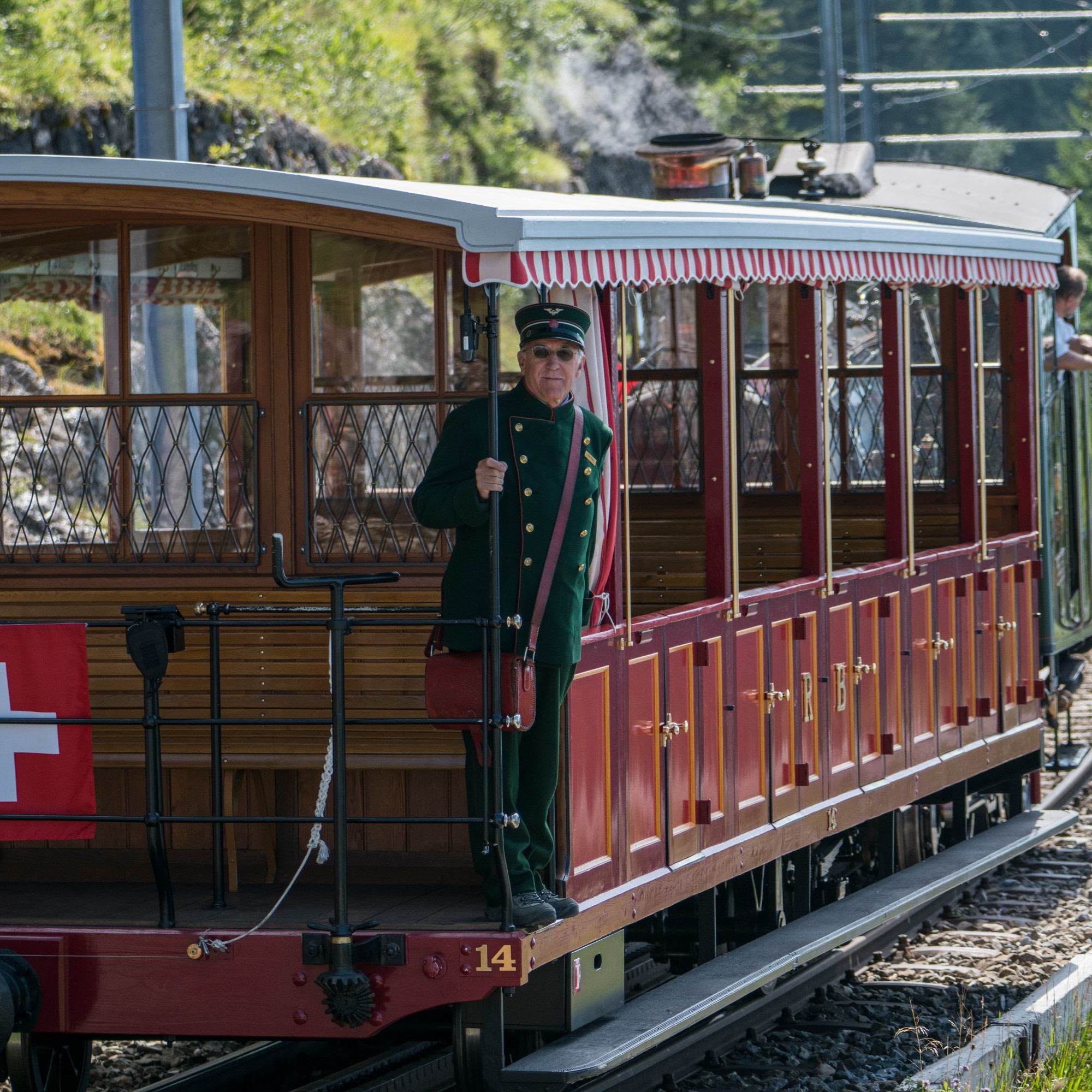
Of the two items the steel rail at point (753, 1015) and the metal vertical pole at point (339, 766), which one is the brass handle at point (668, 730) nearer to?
the steel rail at point (753, 1015)

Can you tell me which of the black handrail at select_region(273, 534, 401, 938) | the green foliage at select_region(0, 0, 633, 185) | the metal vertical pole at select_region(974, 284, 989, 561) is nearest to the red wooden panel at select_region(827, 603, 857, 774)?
the metal vertical pole at select_region(974, 284, 989, 561)

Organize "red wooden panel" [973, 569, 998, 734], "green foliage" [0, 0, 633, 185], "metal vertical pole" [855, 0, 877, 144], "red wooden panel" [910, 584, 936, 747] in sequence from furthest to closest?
"metal vertical pole" [855, 0, 877, 144]
"green foliage" [0, 0, 633, 185]
"red wooden panel" [973, 569, 998, 734]
"red wooden panel" [910, 584, 936, 747]

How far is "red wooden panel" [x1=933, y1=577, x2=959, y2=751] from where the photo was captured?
8188mm

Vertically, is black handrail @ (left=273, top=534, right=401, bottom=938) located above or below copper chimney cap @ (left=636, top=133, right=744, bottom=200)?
below

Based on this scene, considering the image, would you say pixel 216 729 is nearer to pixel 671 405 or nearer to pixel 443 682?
pixel 443 682

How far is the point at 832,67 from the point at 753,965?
15016 millimetres

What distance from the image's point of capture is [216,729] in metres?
5.13

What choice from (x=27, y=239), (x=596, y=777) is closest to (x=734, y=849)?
(x=596, y=777)

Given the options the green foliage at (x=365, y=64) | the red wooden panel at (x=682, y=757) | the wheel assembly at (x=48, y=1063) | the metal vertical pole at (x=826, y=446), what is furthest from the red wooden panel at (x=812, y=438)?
the green foliage at (x=365, y=64)

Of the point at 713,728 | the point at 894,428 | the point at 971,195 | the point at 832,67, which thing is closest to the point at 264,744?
the point at 713,728

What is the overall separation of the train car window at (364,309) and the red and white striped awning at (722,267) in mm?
741

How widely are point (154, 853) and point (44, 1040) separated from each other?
0.88 metres

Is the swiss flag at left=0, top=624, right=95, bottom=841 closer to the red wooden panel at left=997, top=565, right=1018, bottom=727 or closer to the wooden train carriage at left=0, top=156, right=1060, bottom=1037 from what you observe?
the wooden train carriage at left=0, top=156, right=1060, bottom=1037

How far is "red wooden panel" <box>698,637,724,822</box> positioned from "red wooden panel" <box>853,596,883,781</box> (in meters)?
1.25
